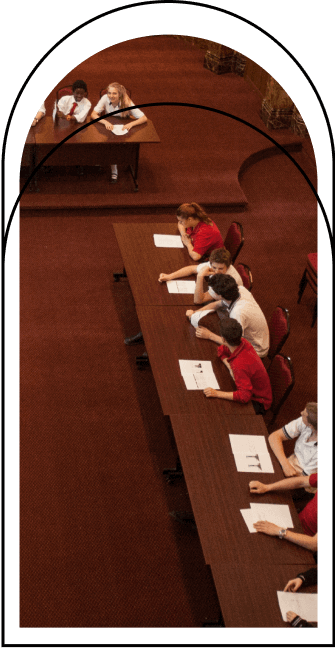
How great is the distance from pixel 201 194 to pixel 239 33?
20.3 ft

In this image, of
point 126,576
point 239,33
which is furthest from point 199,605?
point 239,33

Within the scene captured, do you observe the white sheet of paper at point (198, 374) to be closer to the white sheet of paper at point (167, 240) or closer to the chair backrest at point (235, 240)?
the white sheet of paper at point (167, 240)

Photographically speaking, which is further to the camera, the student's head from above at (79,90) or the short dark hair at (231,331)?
the student's head from above at (79,90)

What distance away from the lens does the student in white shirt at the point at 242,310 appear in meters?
4.87

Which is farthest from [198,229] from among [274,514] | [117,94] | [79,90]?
[274,514]

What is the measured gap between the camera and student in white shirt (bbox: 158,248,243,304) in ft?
16.9

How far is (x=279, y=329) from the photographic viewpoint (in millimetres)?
5090

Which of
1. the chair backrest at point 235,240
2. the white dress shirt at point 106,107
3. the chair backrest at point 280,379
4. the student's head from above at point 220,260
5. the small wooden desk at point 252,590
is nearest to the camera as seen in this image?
the small wooden desk at point 252,590

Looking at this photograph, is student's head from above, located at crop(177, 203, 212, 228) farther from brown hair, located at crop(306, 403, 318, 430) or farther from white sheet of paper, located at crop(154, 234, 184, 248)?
→ brown hair, located at crop(306, 403, 318, 430)

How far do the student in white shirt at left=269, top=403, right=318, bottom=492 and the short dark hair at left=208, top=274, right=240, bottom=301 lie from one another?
1167 millimetres

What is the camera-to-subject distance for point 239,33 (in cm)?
197

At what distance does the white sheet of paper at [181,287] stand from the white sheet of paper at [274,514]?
218cm

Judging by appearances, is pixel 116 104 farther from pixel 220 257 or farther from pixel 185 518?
pixel 185 518

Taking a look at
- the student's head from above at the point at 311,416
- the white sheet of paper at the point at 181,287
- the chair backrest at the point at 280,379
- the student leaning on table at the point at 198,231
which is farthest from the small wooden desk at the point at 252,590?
the student leaning on table at the point at 198,231
